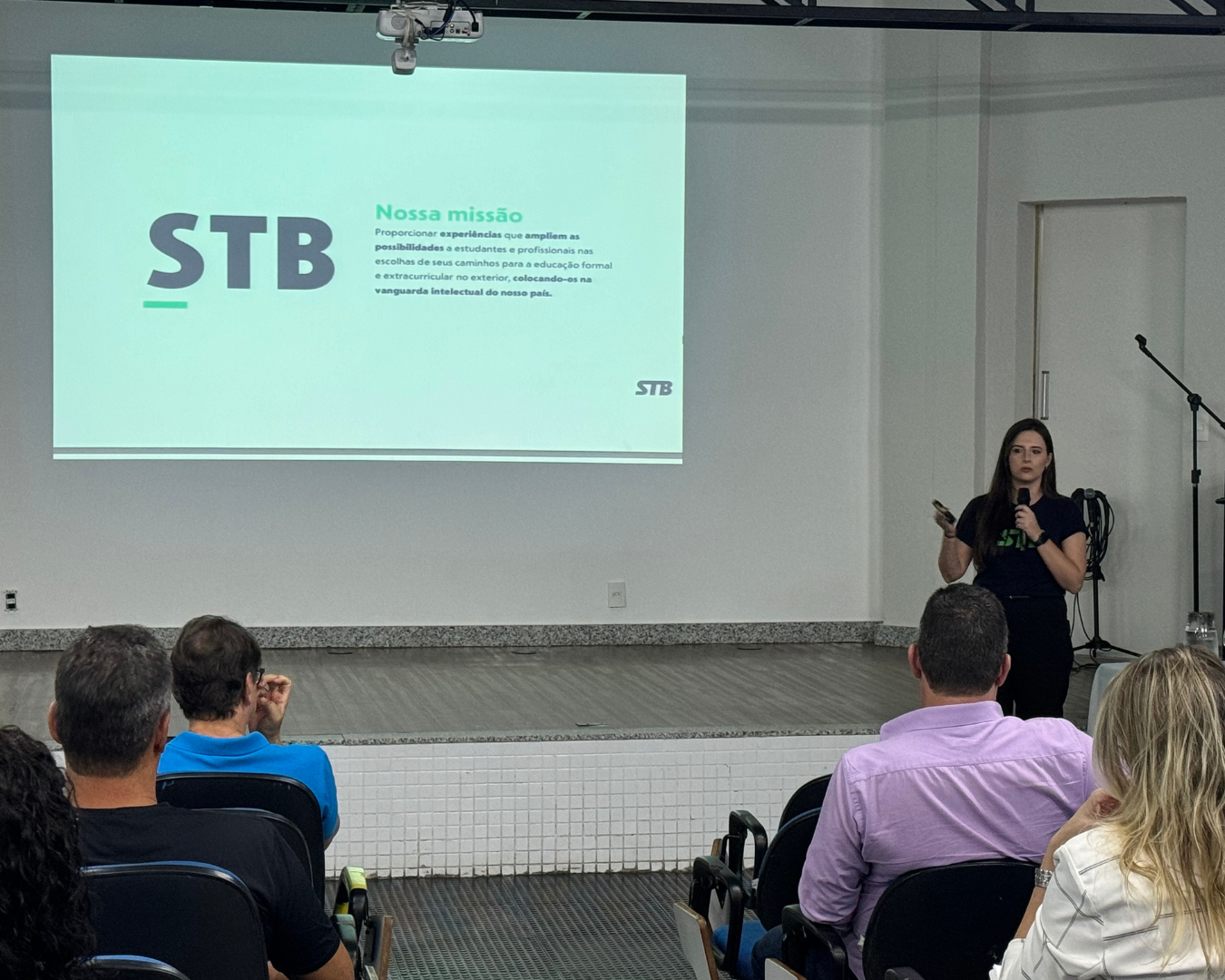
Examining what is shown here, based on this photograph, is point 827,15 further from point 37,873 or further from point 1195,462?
point 37,873

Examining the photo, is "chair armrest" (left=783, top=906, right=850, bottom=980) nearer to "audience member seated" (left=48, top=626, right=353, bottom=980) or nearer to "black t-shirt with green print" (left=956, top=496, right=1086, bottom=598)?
"audience member seated" (left=48, top=626, right=353, bottom=980)

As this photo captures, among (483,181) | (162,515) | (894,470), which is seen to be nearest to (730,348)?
(894,470)

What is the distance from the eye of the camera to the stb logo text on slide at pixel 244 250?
6988mm

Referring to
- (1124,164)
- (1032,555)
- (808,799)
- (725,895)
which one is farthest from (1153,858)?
(1124,164)

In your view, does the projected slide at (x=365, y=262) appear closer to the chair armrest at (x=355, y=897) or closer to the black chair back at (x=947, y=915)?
the chair armrest at (x=355, y=897)

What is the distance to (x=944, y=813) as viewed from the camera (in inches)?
93.4

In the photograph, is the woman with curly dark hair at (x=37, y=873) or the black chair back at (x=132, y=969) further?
the black chair back at (x=132, y=969)

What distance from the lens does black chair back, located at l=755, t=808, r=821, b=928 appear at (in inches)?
105

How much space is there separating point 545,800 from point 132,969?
316 centimetres

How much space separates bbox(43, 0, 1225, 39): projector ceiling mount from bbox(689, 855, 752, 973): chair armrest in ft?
13.5

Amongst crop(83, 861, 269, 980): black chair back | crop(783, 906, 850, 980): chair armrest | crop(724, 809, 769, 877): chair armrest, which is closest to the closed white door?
crop(724, 809, 769, 877): chair armrest

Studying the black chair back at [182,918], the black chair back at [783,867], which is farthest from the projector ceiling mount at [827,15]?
the black chair back at [182,918]

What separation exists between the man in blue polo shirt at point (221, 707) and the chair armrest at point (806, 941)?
35.2 inches

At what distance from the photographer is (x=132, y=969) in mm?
1540
